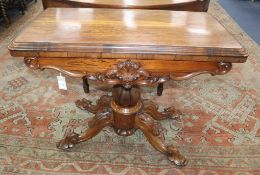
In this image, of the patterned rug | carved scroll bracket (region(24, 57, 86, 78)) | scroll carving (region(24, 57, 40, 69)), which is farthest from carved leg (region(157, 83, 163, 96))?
scroll carving (region(24, 57, 40, 69))

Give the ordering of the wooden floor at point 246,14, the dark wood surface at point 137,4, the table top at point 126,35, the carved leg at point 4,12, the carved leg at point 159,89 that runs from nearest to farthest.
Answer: the table top at point 126,35 → the dark wood surface at point 137,4 → the carved leg at point 159,89 → the carved leg at point 4,12 → the wooden floor at point 246,14

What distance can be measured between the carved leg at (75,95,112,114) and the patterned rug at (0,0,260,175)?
0.17ft

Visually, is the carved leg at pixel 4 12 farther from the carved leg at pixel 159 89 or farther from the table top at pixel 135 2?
the carved leg at pixel 159 89

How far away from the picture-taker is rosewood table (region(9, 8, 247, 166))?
2.90 feet

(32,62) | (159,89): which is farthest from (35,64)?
(159,89)

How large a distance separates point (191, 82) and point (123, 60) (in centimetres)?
129

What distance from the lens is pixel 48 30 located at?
98 cm

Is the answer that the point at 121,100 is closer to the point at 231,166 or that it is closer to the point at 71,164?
the point at 71,164

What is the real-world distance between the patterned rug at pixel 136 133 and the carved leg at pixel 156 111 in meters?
0.07

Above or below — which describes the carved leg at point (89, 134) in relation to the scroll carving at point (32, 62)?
below

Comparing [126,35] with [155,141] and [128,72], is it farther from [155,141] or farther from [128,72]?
[155,141]

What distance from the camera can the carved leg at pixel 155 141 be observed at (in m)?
1.31

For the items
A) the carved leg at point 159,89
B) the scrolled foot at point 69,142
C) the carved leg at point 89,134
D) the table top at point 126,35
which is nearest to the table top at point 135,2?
the table top at point 126,35

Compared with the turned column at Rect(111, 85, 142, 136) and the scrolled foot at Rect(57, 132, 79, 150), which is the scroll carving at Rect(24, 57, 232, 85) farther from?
the scrolled foot at Rect(57, 132, 79, 150)
